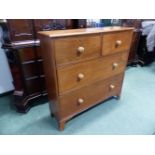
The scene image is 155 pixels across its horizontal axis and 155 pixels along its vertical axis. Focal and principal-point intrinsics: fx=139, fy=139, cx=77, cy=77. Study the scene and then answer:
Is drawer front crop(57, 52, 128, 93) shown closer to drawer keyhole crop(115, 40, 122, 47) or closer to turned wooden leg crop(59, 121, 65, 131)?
drawer keyhole crop(115, 40, 122, 47)

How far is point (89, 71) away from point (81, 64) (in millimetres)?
131

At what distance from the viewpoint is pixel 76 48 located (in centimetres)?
112

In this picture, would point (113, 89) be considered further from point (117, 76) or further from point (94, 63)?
point (94, 63)

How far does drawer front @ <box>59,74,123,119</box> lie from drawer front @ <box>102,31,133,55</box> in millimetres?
339

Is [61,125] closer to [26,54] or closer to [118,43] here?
[26,54]

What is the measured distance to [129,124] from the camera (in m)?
1.47

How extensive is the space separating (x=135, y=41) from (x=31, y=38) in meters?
1.99

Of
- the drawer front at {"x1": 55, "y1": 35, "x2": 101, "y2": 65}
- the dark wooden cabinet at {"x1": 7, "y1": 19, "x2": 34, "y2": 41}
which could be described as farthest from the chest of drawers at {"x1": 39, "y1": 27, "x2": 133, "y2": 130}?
the dark wooden cabinet at {"x1": 7, "y1": 19, "x2": 34, "y2": 41}

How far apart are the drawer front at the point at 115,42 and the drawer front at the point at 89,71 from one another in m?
0.07

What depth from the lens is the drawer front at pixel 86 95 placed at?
1.31 meters

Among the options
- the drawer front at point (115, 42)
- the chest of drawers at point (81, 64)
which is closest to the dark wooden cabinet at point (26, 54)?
the chest of drawers at point (81, 64)

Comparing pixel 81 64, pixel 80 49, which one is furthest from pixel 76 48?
pixel 81 64

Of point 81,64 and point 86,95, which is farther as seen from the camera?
point 86,95
